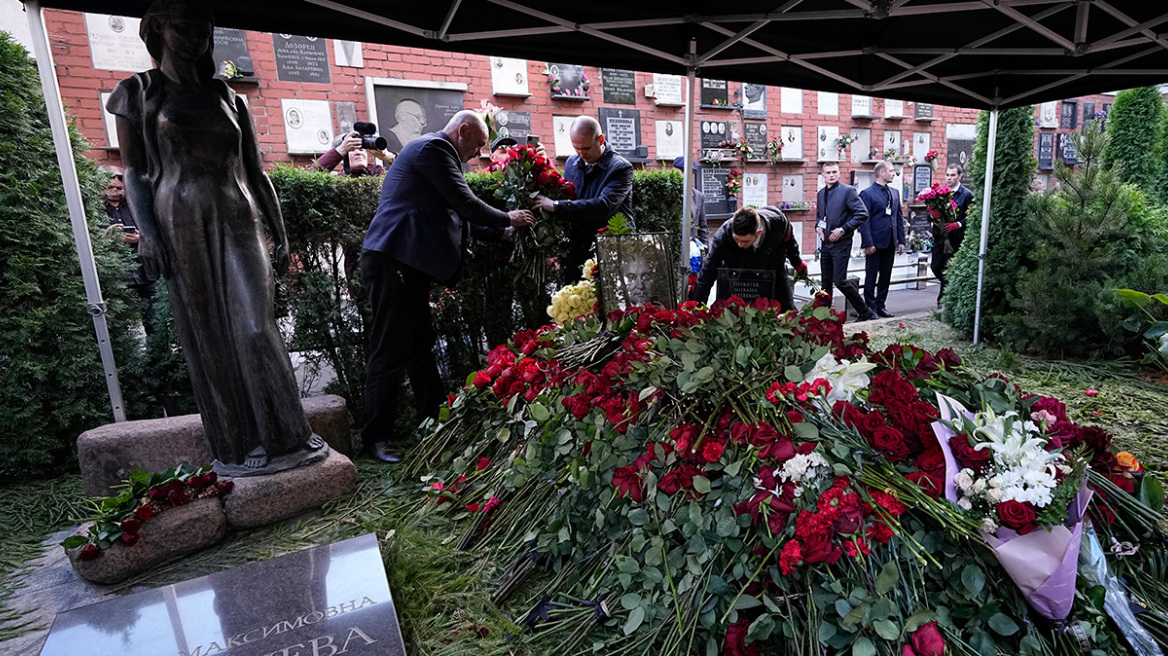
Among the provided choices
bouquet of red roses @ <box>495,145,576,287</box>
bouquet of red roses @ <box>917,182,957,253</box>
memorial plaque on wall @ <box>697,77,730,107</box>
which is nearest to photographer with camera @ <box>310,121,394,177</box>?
bouquet of red roses @ <box>495,145,576,287</box>

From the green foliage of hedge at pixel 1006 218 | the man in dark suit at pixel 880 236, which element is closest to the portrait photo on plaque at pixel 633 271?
the green foliage of hedge at pixel 1006 218

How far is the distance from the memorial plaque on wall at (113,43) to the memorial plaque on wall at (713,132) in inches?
354

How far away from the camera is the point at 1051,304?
449 cm

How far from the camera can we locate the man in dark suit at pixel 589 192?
11.6 feet

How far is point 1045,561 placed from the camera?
1.22m

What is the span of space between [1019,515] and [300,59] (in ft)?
31.5

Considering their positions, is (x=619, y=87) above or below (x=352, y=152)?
above

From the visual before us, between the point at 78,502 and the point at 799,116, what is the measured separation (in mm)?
12923

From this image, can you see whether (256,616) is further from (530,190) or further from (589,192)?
(589,192)

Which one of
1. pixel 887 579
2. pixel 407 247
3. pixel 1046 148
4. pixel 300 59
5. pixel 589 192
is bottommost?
pixel 887 579

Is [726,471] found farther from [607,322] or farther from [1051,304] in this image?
[1051,304]

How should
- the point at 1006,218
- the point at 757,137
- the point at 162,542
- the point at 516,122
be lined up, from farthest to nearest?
the point at 757,137
the point at 516,122
the point at 1006,218
the point at 162,542

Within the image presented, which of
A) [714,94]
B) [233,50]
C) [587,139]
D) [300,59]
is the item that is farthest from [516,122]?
[587,139]

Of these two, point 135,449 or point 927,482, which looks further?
point 135,449
